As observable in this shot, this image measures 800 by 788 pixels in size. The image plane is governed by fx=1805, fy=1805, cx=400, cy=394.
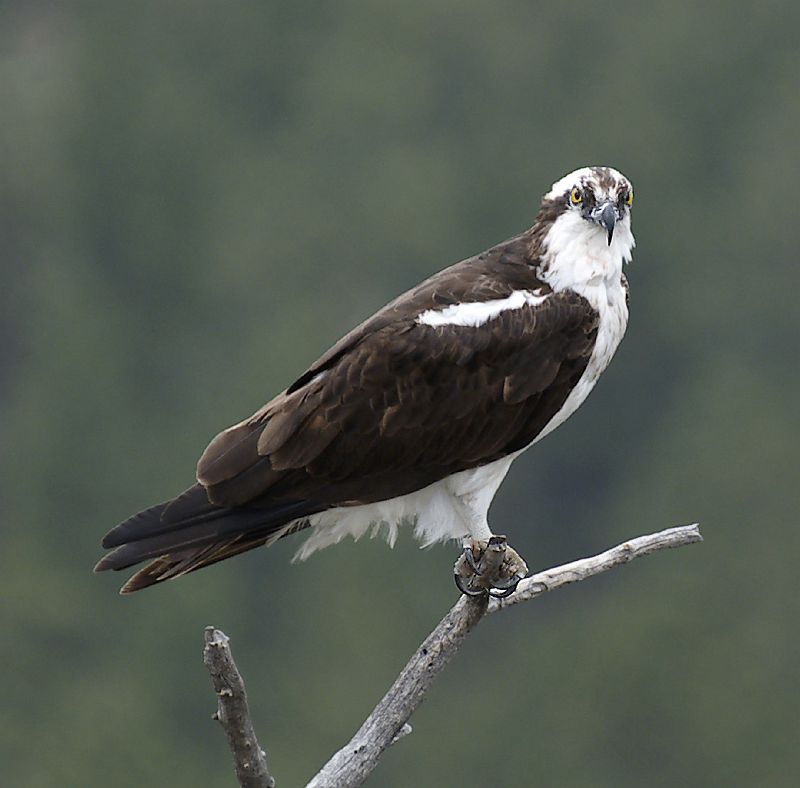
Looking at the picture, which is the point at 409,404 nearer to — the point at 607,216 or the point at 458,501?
the point at 458,501

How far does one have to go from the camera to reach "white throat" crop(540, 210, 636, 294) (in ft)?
26.1

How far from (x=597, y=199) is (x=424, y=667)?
2191 mm

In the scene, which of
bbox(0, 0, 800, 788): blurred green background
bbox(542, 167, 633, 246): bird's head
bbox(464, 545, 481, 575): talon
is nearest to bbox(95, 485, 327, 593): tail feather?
bbox(464, 545, 481, 575): talon

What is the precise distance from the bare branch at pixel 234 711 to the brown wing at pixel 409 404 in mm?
1119

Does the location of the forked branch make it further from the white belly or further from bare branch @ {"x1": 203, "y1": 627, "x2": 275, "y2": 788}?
the white belly

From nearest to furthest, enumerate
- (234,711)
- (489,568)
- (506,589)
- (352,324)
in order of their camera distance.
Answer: (234,711), (489,568), (506,589), (352,324)

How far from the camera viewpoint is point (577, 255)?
797cm

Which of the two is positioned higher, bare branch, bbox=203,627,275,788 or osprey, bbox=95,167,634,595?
osprey, bbox=95,167,634,595

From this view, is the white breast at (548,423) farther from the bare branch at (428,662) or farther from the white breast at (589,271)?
the bare branch at (428,662)

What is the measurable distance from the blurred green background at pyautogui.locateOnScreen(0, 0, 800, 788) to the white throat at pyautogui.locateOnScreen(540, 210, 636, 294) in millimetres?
26401

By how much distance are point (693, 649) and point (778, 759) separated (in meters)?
3.08

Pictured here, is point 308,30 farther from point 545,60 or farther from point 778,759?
point 778,759

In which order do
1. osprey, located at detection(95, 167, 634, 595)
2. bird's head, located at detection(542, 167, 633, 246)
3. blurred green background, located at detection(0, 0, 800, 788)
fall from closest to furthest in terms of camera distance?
osprey, located at detection(95, 167, 634, 595) → bird's head, located at detection(542, 167, 633, 246) → blurred green background, located at detection(0, 0, 800, 788)

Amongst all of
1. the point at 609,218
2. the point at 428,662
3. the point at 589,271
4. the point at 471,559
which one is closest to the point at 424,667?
the point at 428,662
